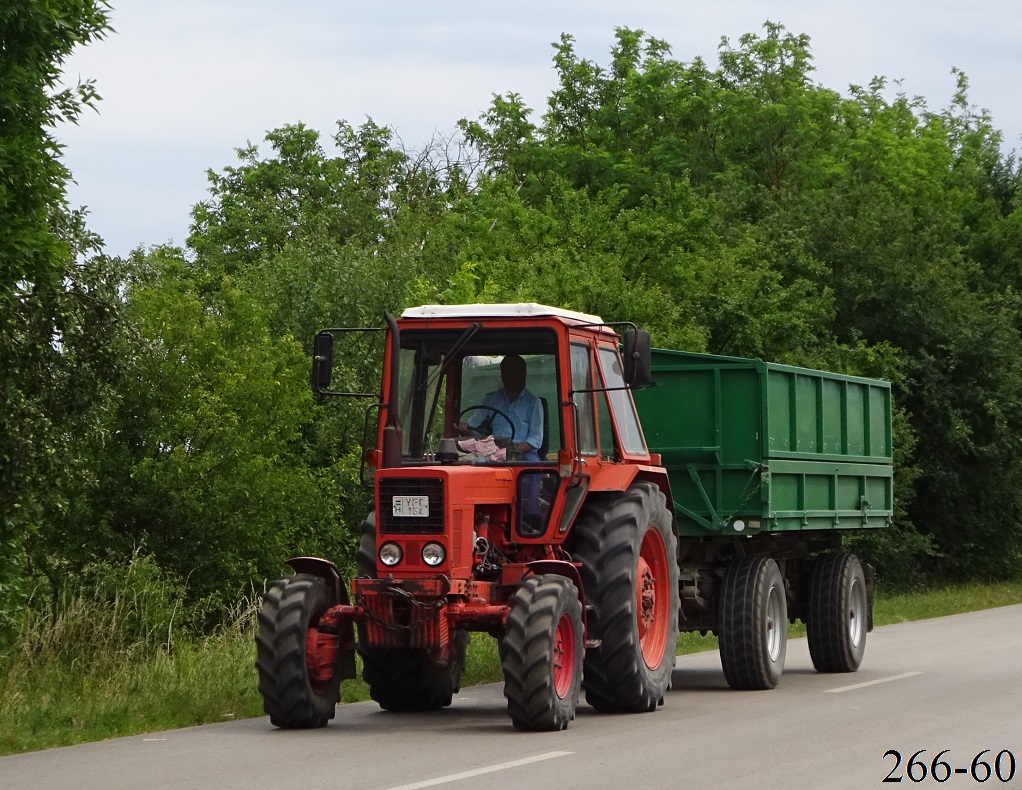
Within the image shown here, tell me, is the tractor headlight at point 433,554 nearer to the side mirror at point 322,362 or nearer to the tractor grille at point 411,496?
the tractor grille at point 411,496

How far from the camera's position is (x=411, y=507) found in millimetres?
11531

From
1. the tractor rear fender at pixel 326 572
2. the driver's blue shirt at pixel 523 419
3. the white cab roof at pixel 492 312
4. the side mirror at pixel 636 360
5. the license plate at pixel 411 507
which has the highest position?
the white cab roof at pixel 492 312

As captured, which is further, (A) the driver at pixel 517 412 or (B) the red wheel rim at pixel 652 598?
(B) the red wheel rim at pixel 652 598

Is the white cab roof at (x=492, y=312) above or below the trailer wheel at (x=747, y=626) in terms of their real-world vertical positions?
above

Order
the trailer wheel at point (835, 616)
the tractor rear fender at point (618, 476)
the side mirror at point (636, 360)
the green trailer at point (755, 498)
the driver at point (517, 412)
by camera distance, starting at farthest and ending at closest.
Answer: the trailer wheel at point (835, 616), the green trailer at point (755, 498), the tractor rear fender at point (618, 476), the driver at point (517, 412), the side mirror at point (636, 360)

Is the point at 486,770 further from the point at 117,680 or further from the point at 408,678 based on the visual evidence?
the point at 117,680

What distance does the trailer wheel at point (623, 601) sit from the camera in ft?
39.7

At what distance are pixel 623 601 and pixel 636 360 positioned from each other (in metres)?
1.72

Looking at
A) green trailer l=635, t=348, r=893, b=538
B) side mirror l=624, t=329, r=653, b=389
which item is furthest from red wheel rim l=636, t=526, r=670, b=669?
side mirror l=624, t=329, r=653, b=389

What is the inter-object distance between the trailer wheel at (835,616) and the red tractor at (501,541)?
350 centimetres

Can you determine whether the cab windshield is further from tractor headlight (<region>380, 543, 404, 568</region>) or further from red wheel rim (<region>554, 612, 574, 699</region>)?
red wheel rim (<region>554, 612, 574, 699</region>)

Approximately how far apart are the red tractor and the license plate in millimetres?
12

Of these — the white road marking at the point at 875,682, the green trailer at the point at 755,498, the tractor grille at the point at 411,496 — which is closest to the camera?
the tractor grille at the point at 411,496

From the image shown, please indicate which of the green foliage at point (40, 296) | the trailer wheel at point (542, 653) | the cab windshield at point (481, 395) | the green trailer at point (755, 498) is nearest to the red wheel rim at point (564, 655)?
the trailer wheel at point (542, 653)
